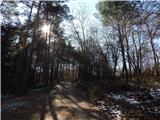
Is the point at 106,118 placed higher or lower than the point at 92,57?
lower

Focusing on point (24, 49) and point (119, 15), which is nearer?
point (119, 15)

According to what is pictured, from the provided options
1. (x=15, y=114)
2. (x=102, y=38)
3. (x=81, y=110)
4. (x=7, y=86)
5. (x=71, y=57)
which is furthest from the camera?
(x=71, y=57)

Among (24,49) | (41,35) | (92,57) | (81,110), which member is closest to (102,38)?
(92,57)

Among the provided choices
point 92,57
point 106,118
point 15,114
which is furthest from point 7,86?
point 92,57

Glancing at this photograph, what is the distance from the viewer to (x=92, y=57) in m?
50.6

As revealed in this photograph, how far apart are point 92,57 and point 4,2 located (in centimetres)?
2931

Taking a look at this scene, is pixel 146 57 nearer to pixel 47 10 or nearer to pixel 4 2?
pixel 47 10

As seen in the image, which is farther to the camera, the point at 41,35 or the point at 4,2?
the point at 41,35

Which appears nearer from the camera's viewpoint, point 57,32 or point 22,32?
point 22,32

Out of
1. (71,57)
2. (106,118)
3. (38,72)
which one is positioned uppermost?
(71,57)

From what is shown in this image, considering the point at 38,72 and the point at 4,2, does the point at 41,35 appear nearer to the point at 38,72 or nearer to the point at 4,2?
the point at 4,2

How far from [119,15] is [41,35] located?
47.3 ft

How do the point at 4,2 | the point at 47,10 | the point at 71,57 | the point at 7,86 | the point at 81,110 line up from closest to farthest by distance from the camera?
1. the point at 81,110
2. the point at 4,2
3. the point at 47,10
4. the point at 7,86
5. the point at 71,57

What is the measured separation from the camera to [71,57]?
5691cm
